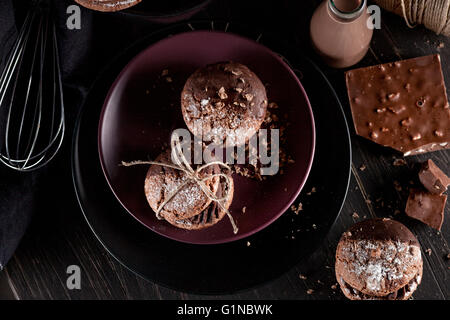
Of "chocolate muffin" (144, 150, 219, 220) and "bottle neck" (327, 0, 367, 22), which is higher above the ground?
"bottle neck" (327, 0, 367, 22)

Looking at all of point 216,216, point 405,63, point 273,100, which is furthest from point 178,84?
point 405,63

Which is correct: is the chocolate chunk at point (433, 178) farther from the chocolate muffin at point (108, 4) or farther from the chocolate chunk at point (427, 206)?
the chocolate muffin at point (108, 4)

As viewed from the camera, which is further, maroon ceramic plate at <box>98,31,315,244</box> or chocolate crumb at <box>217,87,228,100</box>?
maroon ceramic plate at <box>98,31,315,244</box>

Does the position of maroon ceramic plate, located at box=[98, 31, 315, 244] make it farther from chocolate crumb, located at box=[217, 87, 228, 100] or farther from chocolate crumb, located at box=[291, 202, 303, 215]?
chocolate crumb, located at box=[217, 87, 228, 100]

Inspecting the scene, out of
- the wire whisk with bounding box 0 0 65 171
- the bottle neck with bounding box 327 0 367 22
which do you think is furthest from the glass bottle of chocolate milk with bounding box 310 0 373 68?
the wire whisk with bounding box 0 0 65 171

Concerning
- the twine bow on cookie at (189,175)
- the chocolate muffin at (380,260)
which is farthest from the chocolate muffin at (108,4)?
the chocolate muffin at (380,260)

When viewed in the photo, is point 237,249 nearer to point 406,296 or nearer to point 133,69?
point 406,296
